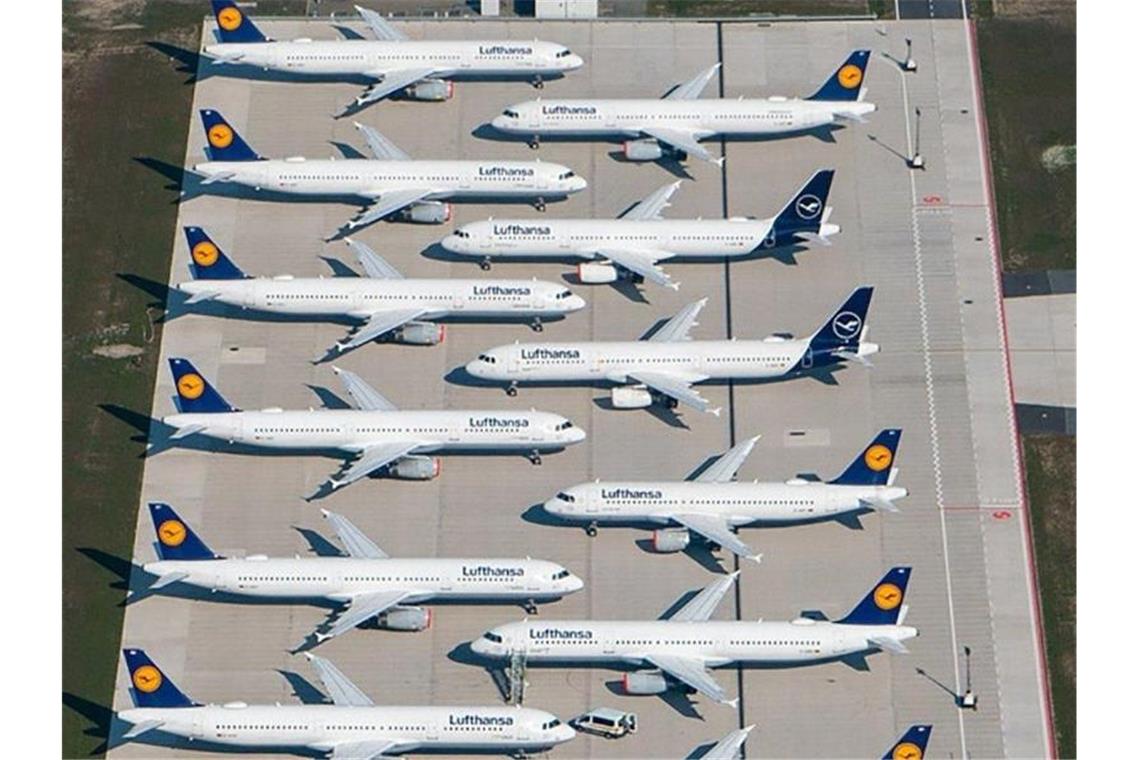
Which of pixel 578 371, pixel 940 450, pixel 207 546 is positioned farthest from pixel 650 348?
pixel 207 546

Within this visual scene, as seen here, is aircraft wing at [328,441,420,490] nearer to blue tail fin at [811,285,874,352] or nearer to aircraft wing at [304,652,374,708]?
aircraft wing at [304,652,374,708]

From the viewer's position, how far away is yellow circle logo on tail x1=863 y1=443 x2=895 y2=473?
191 m

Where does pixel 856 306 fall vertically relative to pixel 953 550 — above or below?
above

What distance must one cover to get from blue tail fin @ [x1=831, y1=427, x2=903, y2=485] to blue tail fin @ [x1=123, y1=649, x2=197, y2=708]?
50626 millimetres

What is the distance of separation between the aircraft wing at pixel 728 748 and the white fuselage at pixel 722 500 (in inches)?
698

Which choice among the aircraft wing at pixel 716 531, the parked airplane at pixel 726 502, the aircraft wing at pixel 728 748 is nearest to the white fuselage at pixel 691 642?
the aircraft wing at pixel 728 748

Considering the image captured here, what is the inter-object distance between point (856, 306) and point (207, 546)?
51860 millimetres

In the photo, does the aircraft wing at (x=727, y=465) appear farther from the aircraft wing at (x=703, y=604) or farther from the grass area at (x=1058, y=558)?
the grass area at (x=1058, y=558)

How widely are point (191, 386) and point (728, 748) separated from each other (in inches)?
1947

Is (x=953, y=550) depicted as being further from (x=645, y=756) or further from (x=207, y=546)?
(x=207, y=546)

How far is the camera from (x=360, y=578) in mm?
186500

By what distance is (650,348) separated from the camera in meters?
200

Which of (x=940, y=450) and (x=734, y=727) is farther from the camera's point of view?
(x=940, y=450)

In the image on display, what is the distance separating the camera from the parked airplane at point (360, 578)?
18588cm
